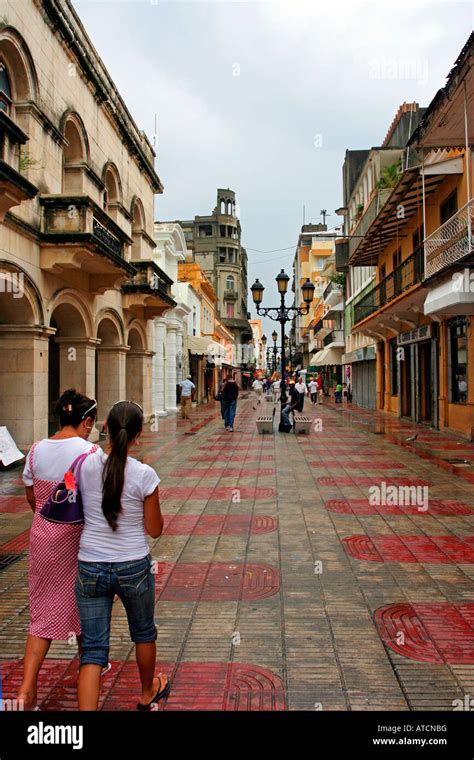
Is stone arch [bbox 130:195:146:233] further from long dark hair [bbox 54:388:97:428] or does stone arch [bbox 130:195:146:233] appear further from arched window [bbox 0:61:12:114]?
long dark hair [bbox 54:388:97:428]

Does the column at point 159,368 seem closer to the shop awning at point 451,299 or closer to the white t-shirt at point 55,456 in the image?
the shop awning at point 451,299

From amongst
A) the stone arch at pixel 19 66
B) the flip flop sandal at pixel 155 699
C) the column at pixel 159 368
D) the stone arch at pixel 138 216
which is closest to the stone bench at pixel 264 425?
the column at pixel 159 368

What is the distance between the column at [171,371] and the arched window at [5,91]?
15.2 metres

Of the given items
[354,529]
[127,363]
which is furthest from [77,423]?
[127,363]

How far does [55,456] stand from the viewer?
9.88 ft

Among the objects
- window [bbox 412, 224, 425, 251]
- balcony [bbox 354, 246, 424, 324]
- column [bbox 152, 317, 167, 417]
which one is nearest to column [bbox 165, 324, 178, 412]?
column [bbox 152, 317, 167, 417]

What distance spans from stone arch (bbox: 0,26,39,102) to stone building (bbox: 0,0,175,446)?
0.02 m

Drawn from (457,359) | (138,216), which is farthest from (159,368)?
(457,359)

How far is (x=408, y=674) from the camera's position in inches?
129

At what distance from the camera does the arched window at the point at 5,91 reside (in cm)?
1041

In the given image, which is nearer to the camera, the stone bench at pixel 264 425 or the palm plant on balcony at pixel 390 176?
the stone bench at pixel 264 425

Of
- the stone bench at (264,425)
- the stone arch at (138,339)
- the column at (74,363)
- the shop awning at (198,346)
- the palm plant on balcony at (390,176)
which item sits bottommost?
the stone bench at (264,425)

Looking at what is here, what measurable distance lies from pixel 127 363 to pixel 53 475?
17.3 metres

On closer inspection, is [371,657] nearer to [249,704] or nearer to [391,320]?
[249,704]
